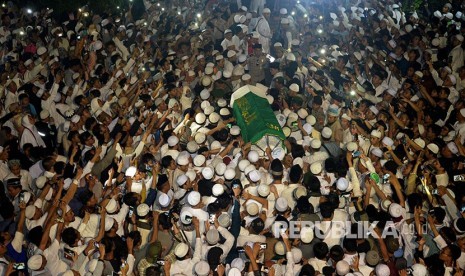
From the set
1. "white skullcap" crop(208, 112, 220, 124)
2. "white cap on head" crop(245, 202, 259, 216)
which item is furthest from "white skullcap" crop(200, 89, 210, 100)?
"white cap on head" crop(245, 202, 259, 216)

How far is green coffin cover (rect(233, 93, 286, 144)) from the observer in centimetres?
690

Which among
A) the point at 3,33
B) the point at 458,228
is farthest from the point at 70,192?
the point at 3,33

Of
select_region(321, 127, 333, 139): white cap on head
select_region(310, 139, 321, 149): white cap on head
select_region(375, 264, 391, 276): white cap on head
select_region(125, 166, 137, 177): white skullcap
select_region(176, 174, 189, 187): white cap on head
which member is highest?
select_region(176, 174, 189, 187): white cap on head

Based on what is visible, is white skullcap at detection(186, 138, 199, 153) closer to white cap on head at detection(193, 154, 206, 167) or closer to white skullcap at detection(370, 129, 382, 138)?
white cap on head at detection(193, 154, 206, 167)

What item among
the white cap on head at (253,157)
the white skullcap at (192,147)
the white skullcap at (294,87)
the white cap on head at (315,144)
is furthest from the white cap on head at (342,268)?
the white skullcap at (294,87)

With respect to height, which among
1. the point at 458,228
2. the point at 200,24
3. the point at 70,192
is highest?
the point at 70,192

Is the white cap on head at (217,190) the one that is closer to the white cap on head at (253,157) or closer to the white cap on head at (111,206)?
the white cap on head at (253,157)

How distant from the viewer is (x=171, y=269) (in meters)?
5.30

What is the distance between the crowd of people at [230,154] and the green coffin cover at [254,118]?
0.21 meters

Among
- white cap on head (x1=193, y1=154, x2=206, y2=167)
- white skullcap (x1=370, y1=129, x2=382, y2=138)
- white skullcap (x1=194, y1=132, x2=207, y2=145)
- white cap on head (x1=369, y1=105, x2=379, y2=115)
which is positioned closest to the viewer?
white cap on head (x1=193, y1=154, x2=206, y2=167)

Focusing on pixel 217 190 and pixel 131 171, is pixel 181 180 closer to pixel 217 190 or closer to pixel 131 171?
pixel 217 190

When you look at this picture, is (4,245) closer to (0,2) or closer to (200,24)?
(200,24)

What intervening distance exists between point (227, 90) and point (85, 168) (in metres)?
3.42

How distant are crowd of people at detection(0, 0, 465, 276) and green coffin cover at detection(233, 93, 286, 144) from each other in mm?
214
